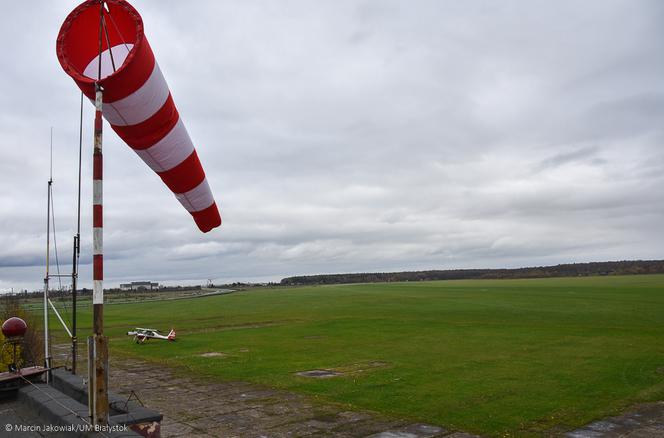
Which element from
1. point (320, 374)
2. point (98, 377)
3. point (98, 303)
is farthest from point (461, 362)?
point (98, 303)

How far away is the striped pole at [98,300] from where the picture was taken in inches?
189

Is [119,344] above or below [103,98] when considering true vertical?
below

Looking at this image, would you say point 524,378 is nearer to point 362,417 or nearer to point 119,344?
point 362,417

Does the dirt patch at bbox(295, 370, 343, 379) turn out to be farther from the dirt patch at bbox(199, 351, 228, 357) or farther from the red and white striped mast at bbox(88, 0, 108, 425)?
the red and white striped mast at bbox(88, 0, 108, 425)

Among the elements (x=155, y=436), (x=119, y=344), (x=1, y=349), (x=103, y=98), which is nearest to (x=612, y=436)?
(x=155, y=436)

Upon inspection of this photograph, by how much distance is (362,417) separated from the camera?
11766 millimetres

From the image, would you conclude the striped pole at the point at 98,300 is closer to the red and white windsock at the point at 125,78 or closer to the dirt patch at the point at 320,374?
the red and white windsock at the point at 125,78

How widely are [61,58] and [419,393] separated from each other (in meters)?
12.6

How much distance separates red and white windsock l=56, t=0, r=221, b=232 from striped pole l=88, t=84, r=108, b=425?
70cm

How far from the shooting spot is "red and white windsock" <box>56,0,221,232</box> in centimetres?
391

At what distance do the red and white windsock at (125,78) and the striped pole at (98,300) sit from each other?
0.70 m

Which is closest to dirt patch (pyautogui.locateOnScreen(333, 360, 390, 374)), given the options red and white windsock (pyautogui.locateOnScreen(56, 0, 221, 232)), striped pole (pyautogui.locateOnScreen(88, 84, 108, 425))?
striped pole (pyautogui.locateOnScreen(88, 84, 108, 425))

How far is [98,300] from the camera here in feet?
15.8

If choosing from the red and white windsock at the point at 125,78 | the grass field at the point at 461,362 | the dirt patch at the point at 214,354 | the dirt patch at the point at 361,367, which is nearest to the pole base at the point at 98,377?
the red and white windsock at the point at 125,78
